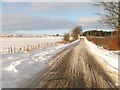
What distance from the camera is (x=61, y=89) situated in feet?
30.7

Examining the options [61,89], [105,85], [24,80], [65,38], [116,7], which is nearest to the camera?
[61,89]

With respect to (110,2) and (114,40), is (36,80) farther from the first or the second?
(114,40)

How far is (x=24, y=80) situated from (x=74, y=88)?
2688 millimetres

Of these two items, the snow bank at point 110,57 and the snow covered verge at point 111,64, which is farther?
the snow bank at point 110,57

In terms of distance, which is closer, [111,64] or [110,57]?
[111,64]

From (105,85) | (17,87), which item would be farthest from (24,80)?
(105,85)

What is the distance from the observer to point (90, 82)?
11.1m

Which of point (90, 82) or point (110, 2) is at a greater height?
point (110, 2)

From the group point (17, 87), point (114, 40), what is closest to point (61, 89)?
point (17, 87)

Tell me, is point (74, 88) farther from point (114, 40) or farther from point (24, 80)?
point (114, 40)

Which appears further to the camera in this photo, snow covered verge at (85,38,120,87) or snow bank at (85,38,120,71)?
snow bank at (85,38,120,71)

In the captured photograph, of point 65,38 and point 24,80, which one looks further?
point 65,38

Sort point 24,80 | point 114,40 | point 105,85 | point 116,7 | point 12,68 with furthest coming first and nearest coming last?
1. point 114,40
2. point 116,7
3. point 12,68
4. point 24,80
5. point 105,85

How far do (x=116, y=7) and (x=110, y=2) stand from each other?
90 cm
